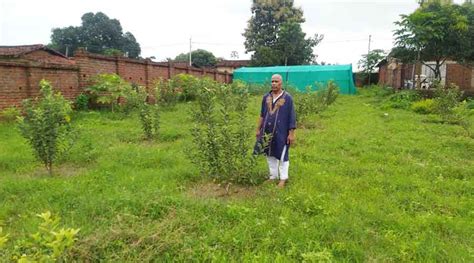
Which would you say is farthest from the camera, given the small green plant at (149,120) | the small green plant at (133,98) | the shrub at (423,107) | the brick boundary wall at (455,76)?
the brick boundary wall at (455,76)

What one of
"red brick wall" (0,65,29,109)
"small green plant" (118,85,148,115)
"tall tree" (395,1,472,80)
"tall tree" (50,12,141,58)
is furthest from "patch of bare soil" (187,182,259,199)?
"tall tree" (50,12,141,58)

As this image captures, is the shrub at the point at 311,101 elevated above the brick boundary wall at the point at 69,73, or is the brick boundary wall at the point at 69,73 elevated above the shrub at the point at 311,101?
the brick boundary wall at the point at 69,73

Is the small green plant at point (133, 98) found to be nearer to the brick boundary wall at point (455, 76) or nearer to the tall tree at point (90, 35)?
the brick boundary wall at point (455, 76)

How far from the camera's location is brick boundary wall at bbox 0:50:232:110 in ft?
29.8

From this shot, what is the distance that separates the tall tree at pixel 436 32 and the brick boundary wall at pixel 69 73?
1082 cm

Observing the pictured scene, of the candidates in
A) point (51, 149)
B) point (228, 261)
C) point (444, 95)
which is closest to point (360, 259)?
point (228, 261)

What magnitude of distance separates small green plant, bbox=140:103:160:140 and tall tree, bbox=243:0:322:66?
2752 cm

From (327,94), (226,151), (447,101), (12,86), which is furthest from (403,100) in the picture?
(12,86)

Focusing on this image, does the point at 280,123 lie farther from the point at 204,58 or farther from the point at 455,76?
the point at 204,58

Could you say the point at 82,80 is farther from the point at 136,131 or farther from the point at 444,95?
the point at 444,95

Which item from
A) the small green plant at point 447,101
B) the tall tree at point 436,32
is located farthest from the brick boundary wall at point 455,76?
the small green plant at point 447,101

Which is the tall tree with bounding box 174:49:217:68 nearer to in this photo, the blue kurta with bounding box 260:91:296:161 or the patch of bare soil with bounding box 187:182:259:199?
the blue kurta with bounding box 260:91:296:161

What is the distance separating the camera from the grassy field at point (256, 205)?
3.20 meters

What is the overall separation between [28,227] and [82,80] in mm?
8931
